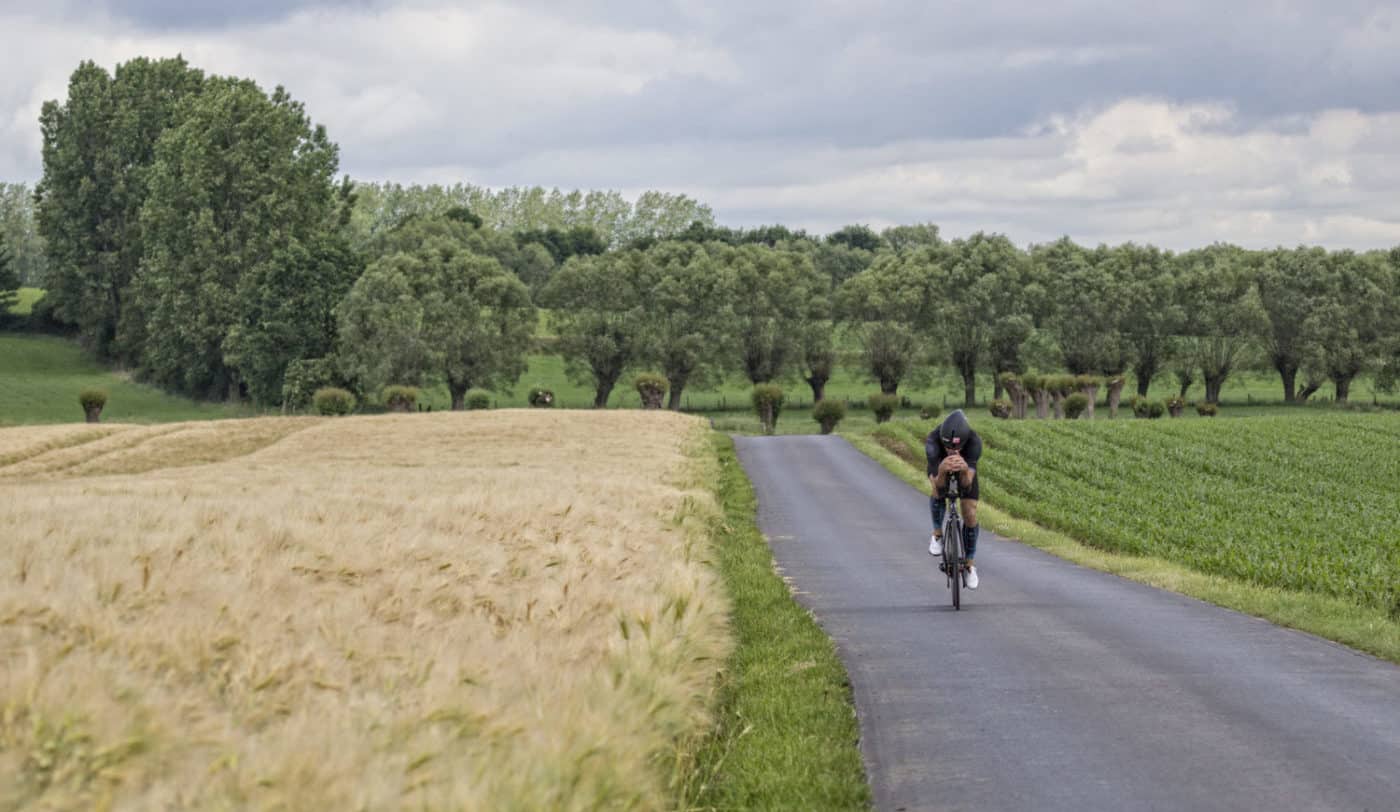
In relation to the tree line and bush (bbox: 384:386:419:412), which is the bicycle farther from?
the tree line

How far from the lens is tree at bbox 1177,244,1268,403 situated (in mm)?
111125

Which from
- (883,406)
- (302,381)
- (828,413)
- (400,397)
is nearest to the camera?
(828,413)

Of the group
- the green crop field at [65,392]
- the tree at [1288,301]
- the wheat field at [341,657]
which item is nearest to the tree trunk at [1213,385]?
the tree at [1288,301]

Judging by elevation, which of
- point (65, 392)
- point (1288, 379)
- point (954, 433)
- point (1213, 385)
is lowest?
point (65, 392)

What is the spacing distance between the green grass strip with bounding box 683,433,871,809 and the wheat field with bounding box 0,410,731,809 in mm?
443

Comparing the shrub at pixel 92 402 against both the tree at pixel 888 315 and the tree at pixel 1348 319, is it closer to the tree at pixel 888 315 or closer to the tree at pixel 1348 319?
the tree at pixel 888 315

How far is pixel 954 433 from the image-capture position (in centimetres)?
1806

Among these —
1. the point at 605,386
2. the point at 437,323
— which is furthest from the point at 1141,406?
the point at 437,323

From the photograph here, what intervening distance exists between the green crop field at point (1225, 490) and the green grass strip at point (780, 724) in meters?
8.89

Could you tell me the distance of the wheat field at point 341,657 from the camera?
16.5 feet

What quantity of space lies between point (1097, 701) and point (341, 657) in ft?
24.2

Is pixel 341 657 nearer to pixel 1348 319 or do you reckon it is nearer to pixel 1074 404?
pixel 1074 404

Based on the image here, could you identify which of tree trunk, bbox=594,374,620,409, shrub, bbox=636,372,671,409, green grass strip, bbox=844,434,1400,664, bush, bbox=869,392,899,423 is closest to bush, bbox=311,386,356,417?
shrub, bbox=636,372,671,409

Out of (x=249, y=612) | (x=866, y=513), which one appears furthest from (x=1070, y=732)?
(x=866, y=513)
